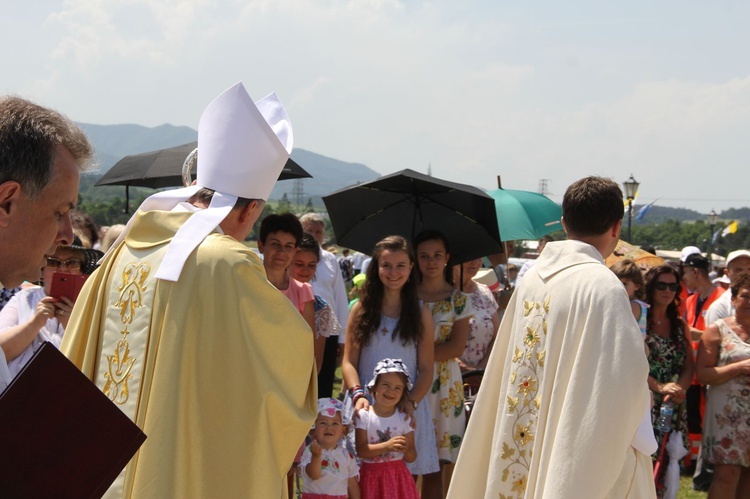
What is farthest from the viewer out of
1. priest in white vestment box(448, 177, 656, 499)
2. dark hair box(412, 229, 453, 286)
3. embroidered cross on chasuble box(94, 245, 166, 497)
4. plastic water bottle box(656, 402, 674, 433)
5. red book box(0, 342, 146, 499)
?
plastic water bottle box(656, 402, 674, 433)

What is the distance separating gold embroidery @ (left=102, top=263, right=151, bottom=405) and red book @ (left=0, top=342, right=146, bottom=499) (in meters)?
1.67

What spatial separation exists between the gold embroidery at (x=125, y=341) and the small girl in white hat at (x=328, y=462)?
221cm

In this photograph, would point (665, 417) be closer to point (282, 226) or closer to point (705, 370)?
point (705, 370)

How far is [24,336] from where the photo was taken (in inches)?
171

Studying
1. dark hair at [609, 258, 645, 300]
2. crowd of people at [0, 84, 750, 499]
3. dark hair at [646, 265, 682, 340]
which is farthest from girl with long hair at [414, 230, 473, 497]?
dark hair at [646, 265, 682, 340]

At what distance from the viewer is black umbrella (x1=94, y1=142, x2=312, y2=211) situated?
6.93m

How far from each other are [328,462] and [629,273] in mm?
3094

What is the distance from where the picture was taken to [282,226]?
5.89 metres

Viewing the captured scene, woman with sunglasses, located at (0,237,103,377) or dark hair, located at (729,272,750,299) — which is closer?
woman with sunglasses, located at (0,237,103,377)

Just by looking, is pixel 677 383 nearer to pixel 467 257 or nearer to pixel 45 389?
A: pixel 467 257

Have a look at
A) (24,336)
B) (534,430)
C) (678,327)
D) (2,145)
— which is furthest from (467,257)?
(2,145)

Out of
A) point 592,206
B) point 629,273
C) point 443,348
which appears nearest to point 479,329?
point 443,348

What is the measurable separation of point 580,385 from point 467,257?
3.22 m

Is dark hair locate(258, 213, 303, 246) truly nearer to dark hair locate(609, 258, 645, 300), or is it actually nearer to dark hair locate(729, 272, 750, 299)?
dark hair locate(609, 258, 645, 300)
